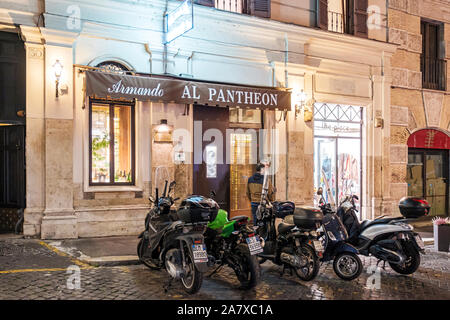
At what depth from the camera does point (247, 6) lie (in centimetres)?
1162

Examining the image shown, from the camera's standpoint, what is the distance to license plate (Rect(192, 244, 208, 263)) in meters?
5.37

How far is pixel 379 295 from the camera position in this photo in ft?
18.7

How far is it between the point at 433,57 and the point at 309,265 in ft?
38.3

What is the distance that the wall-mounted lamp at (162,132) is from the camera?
10047mm

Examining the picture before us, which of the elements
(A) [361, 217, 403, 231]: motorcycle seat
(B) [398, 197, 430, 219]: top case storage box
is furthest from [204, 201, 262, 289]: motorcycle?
(B) [398, 197, 430, 219]: top case storage box

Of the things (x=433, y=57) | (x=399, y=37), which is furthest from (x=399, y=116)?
(x=433, y=57)

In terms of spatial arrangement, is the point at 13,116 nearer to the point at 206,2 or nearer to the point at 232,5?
the point at 206,2

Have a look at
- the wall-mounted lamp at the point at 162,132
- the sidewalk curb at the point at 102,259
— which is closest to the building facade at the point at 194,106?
the wall-mounted lamp at the point at 162,132

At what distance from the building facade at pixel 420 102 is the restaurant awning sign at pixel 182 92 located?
4.77 m

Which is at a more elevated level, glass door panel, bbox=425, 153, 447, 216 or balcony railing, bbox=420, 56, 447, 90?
balcony railing, bbox=420, 56, 447, 90

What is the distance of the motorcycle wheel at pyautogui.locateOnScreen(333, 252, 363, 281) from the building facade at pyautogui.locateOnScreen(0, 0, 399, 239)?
3.97 m

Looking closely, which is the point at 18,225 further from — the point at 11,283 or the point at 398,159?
the point at 398,159

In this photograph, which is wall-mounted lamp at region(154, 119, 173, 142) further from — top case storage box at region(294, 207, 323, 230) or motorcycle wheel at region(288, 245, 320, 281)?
motorcycle wheel at region(288, 245, 320, 281)

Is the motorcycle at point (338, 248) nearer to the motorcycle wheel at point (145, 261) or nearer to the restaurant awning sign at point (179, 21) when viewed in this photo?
the motorcycle wheel at point (145, 261)
